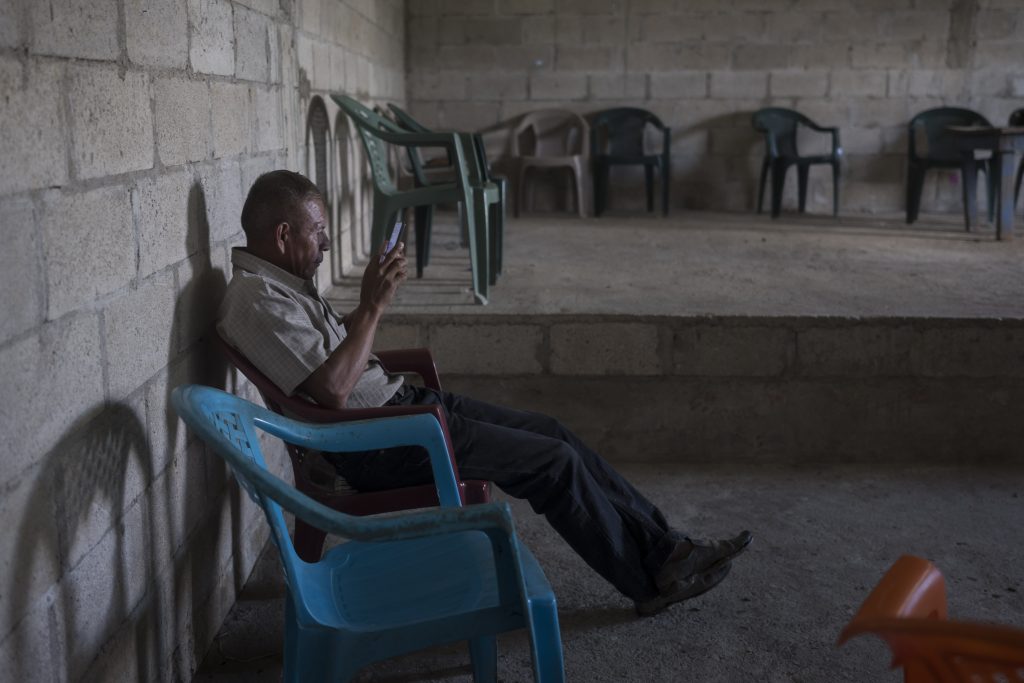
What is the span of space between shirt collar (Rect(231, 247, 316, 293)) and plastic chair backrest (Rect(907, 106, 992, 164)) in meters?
5.83

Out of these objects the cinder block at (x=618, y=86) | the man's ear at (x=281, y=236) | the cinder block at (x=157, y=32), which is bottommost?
the man's ear at (x=281, y=236)

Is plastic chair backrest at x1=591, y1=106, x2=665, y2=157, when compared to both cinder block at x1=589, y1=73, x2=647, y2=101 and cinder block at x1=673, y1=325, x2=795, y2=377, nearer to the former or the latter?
cinder block at x1=589, y1=73, x2=647, y2=101

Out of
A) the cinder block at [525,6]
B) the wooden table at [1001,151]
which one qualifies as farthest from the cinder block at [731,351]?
the cinder block at [525,6]

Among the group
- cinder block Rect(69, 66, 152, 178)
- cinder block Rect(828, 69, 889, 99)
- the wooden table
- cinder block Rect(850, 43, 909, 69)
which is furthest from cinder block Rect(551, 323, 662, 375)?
cinder block Rect(850, 43, 909, 69)

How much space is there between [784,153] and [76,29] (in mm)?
6614

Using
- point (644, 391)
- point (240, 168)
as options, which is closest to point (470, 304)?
point (644, 391)

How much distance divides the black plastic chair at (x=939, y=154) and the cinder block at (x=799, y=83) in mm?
726

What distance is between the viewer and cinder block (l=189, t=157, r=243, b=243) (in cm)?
223

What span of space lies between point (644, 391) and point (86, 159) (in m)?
2.30

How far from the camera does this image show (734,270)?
465 cm

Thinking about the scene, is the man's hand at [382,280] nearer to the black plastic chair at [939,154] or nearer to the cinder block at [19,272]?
the cinder block at [19,272]

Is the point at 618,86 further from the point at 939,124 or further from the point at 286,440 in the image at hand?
the point at 286,440

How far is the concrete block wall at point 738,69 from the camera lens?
24.5 ft

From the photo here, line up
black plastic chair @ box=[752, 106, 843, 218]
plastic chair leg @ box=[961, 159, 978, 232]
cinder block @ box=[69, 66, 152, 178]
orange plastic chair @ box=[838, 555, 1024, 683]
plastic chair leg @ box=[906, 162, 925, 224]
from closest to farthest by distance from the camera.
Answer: orange plastic chair @ box=[838, 555, 1024, 683] → cinder block @ box=[69, 66, 152, 178] → plastic chair leg @ box=[961, 159, 978, 232] → plastic chair leg @ box=[906, 162, 925, 224] → black plastic chair @ box=[752, 106, 843, 218]
